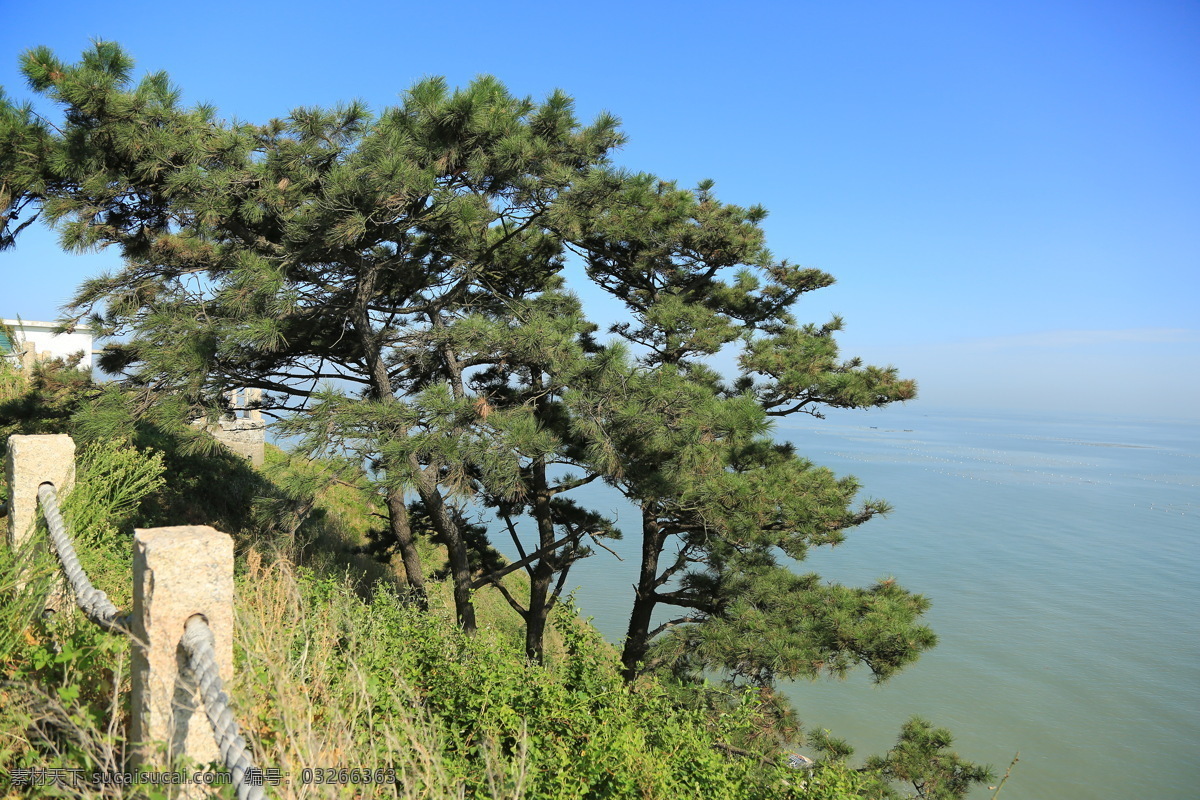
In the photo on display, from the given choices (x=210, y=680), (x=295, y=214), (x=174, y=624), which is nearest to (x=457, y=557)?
(x=295, y=214)

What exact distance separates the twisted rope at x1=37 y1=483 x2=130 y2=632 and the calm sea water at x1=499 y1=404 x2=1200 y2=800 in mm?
5737

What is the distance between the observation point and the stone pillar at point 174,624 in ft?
5.13

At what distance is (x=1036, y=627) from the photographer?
14.6 m

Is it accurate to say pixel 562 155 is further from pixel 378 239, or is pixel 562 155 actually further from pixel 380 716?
pixel 380 716

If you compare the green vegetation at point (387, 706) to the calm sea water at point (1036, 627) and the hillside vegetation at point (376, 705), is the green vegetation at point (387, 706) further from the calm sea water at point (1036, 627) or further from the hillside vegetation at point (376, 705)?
the calm sea water at point (1036, 627)

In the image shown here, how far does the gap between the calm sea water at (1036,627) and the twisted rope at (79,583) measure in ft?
18.8

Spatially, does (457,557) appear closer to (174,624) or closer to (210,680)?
(174,624)

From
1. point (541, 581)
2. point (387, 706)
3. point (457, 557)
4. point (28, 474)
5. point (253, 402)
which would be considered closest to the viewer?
point (387, 706)

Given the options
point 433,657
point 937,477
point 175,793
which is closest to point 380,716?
point 433,657

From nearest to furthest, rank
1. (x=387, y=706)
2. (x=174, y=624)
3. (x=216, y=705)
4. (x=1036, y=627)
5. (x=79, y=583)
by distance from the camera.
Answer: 1. (x=216, y=705)
2. (x=174, y=624)
3. (x=79, y=583)
4. (x=387, y=706)
5. (x=1036, y=627)

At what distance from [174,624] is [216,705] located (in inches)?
10.6

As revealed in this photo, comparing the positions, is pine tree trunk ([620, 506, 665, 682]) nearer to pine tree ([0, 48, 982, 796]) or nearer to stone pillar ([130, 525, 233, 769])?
pine tree ([0, 48, 982, 796])

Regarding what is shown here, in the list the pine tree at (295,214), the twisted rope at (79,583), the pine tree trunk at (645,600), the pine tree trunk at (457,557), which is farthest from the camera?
the pine tree trunk at (645,600)

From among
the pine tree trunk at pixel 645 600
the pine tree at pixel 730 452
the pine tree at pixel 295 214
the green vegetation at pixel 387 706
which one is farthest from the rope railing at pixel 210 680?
the pine tree trunk at pixel 645 600
